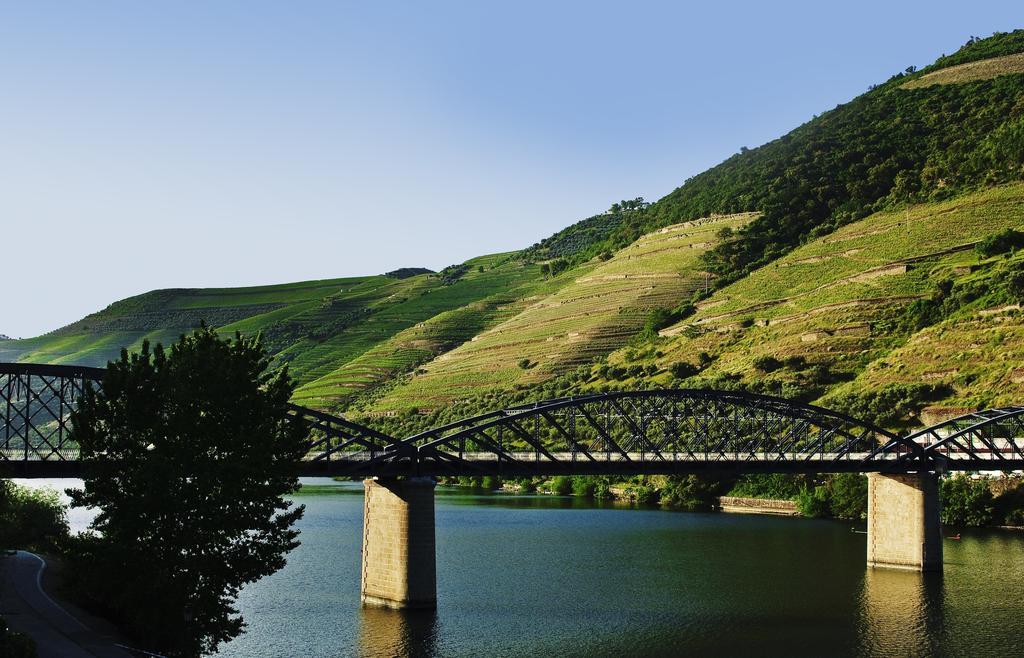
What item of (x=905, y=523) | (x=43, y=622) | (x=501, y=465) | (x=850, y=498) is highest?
(x=501, y=465)

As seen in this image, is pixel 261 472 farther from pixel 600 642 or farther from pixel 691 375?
pixel 691 375

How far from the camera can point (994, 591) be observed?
219ft

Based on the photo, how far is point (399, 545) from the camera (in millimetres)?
60562

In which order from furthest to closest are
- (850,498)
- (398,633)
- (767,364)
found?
(767,364) → (850,498) → (398,633)

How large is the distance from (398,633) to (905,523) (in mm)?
40097

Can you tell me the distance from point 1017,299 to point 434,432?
9513cm

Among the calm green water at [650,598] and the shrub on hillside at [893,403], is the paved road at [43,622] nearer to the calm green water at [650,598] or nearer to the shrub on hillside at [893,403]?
the calm green water at [650,598]

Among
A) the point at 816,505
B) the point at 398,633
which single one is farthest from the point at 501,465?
the point at 816,505

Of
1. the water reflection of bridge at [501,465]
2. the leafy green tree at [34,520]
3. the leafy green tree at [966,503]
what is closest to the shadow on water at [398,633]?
the water reflection of bridge at [501,465]

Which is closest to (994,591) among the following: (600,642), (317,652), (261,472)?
(600,642)

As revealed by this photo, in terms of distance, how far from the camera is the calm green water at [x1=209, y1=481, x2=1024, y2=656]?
5350cm

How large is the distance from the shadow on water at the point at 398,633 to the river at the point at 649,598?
10 centimetres

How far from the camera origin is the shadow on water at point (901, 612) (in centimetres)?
5322

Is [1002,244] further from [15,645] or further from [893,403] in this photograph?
[15,645]
